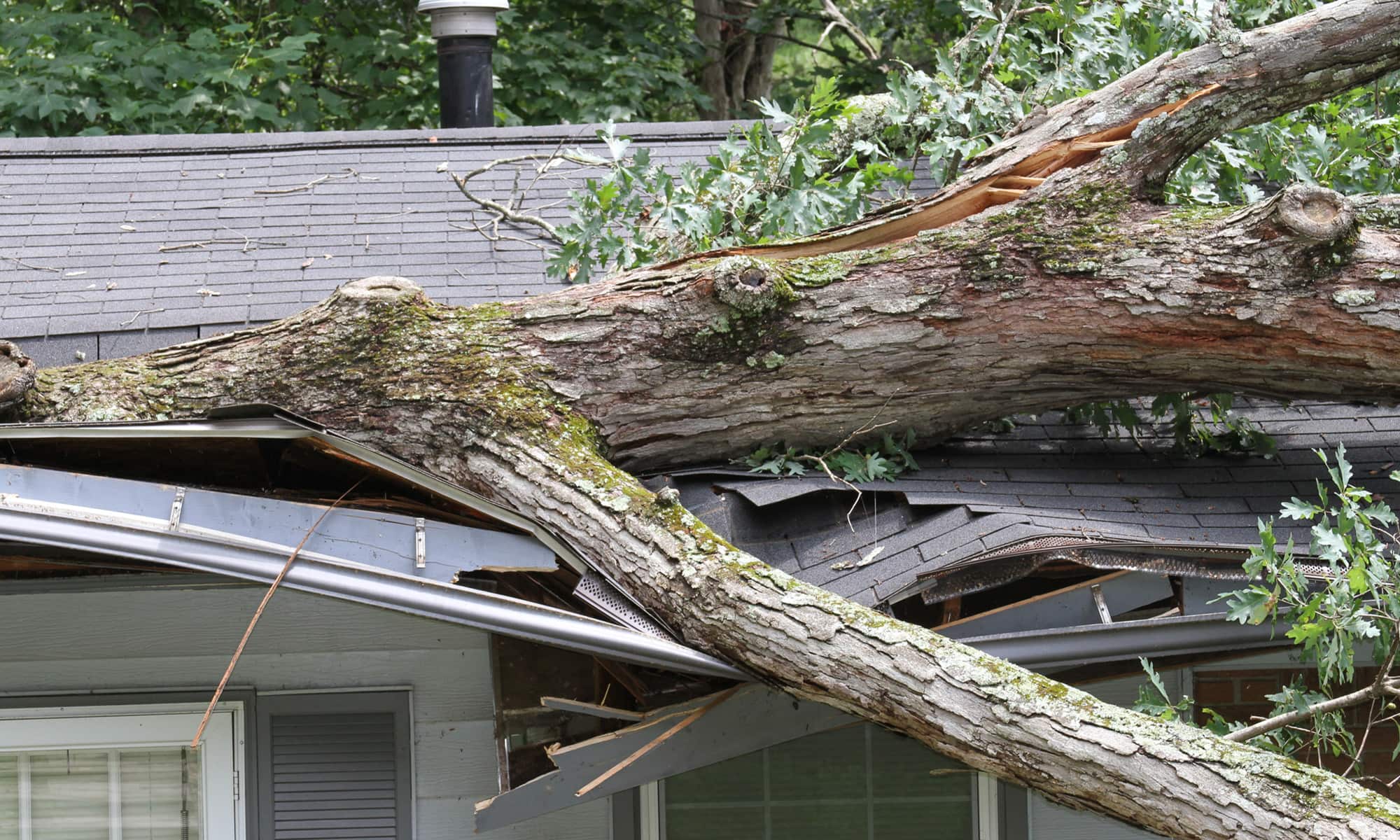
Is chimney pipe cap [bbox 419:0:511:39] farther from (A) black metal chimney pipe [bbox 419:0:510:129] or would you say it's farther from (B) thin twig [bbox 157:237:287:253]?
(B) thin twig [bbox 157:237:287:253]

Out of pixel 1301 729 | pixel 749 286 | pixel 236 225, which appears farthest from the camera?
A: pixel 236 225

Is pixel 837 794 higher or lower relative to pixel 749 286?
lower

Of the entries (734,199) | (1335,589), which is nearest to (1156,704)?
(1335,589)

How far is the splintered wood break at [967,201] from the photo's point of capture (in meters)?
3.88

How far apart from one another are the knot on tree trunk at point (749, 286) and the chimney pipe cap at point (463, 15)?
4351 mm

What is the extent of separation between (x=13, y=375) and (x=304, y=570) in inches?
42.6

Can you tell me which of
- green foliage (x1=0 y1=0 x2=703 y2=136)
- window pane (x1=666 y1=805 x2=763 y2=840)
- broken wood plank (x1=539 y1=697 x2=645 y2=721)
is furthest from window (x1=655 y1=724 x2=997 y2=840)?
green foliage (x1=0 y1=0 x2=703 y2=136)

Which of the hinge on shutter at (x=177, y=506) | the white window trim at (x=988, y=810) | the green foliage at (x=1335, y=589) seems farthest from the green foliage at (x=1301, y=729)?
the hinge on shutter at (x=177, y=506)

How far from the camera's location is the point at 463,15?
7391 mm

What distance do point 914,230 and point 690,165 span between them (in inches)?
36.4

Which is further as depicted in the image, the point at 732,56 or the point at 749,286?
the point at 732,56

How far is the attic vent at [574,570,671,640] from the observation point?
3230mm

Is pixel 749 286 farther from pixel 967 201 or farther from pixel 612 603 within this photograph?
pixel 612 603

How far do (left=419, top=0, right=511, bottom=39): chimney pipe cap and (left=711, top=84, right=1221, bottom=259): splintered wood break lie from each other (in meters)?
4.12
